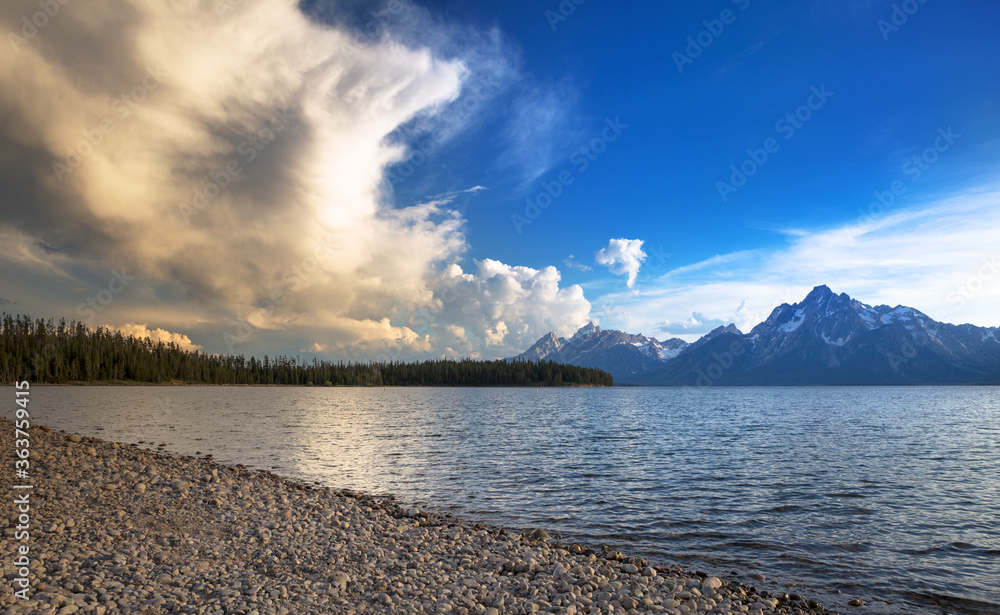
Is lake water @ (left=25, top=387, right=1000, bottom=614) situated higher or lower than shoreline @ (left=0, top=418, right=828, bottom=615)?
lower

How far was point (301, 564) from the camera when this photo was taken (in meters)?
13.6

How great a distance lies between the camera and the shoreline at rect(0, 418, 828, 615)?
1103 centimetres

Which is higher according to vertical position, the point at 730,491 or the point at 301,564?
the point at 301,564

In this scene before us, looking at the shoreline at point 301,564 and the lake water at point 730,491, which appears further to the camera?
the lake water at point 730,491

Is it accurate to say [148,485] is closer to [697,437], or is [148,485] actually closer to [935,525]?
[935,525]

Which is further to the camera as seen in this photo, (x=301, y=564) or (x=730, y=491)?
(x=730, y=491)

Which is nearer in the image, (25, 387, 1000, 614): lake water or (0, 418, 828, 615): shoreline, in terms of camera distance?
(0, 418, 828, 615): shoreline

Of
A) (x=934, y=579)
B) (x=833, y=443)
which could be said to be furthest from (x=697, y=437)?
(x=934, y=579)

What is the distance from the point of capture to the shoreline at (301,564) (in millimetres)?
11031

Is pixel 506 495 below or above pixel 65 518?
below

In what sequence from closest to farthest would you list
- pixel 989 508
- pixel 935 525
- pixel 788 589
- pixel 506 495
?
pixel 788 589, pixel 935 525, pixel 989 508, pixel 506 495

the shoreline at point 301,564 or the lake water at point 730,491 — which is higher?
the shoreline at point 301,564

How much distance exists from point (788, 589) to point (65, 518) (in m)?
22.9

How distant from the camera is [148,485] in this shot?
21.6 m
